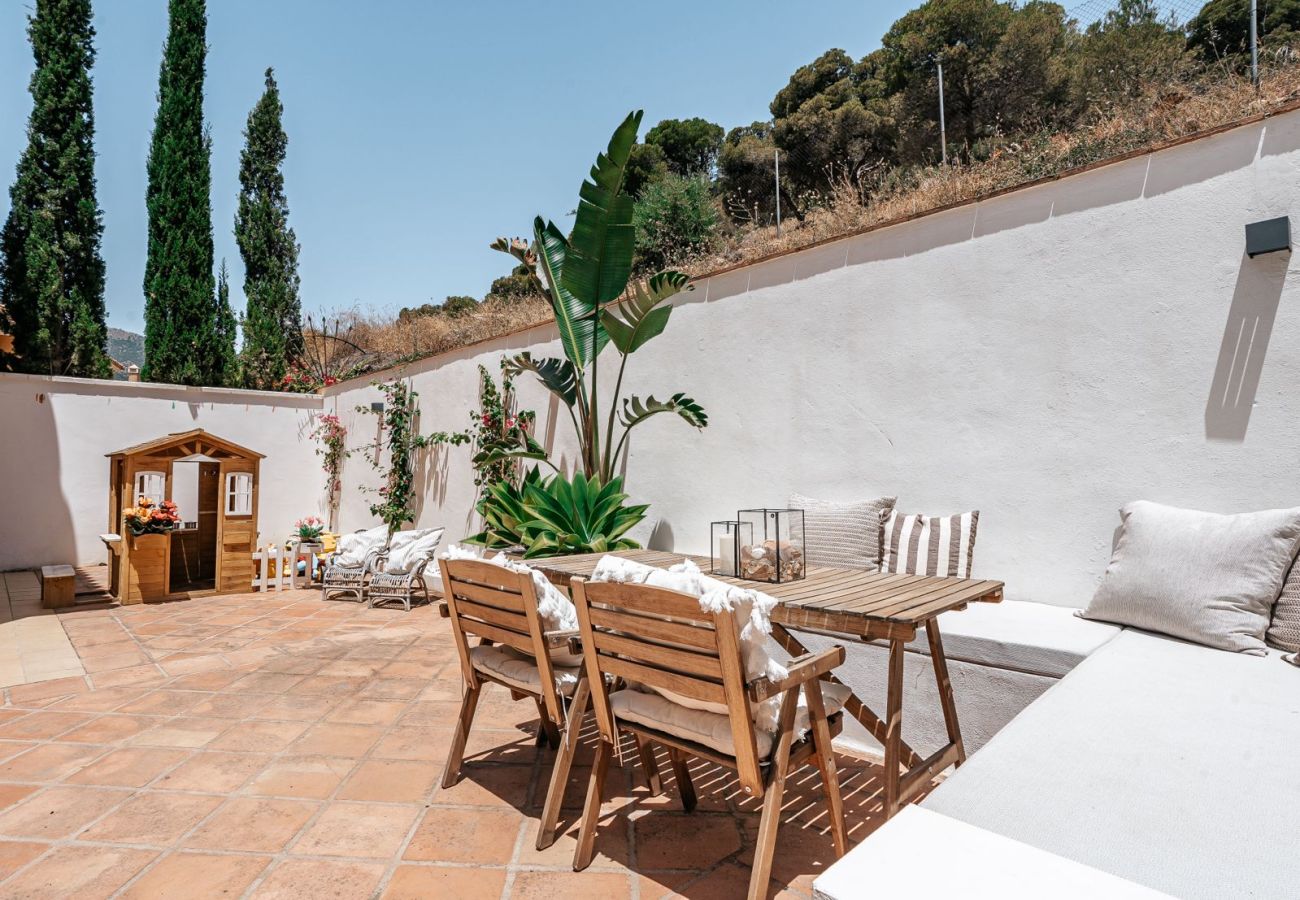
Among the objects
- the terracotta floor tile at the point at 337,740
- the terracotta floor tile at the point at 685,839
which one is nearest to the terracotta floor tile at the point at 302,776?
the terracotta floor tile at the point at 337,740

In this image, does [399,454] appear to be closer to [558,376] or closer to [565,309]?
[558,376]

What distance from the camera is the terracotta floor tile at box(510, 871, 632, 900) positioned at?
6.56 feet

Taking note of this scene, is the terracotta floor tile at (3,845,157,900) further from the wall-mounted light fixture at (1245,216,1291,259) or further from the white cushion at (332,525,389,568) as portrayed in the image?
the white cushion at (332,525,389,568)

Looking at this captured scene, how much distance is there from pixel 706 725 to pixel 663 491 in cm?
338

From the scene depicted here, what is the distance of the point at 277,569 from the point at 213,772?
4992 millimetres

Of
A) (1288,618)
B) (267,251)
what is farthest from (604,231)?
(267,251)

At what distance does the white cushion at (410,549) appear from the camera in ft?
21.5

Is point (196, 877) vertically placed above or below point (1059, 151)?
below

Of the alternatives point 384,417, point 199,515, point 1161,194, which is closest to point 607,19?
point 384,417

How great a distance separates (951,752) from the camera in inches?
103

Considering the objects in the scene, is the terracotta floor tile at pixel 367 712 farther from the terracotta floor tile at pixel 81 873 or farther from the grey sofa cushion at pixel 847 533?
the grey sofa cushion at pixel 847 533

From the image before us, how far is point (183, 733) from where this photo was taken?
3250 millimetres

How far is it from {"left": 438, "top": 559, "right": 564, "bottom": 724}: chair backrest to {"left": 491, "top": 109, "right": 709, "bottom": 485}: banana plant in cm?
225

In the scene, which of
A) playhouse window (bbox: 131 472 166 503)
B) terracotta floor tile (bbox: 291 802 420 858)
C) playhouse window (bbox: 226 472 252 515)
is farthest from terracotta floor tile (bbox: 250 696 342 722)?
playhouse window (bbox: 131 472 166 503)
